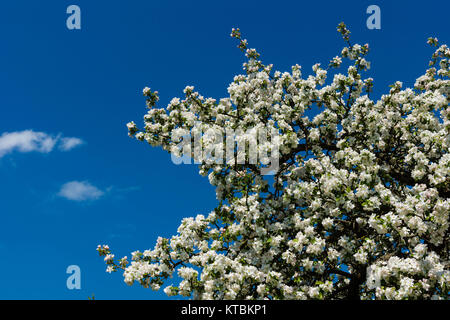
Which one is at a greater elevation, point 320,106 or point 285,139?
point 320,106

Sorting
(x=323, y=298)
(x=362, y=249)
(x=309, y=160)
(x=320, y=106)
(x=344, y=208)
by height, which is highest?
(x=320, y=106)

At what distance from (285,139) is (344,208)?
2.60m

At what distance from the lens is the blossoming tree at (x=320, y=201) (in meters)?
10.5

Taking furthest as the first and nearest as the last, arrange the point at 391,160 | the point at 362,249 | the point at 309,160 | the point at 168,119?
the point at 168,119, the point at 391,160, the point at 309,160, the point at 362,249

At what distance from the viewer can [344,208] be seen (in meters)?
11.7

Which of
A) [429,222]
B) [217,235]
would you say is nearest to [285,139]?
[217,235]

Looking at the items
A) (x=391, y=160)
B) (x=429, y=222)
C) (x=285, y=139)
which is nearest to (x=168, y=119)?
(x=285, y=139)

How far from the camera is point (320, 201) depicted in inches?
476

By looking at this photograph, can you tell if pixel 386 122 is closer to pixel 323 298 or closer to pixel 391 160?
pixel 391 160

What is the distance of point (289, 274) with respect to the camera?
1171cm

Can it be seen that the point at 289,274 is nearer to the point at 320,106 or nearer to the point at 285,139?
the point at 285,139

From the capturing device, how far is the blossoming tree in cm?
1050
